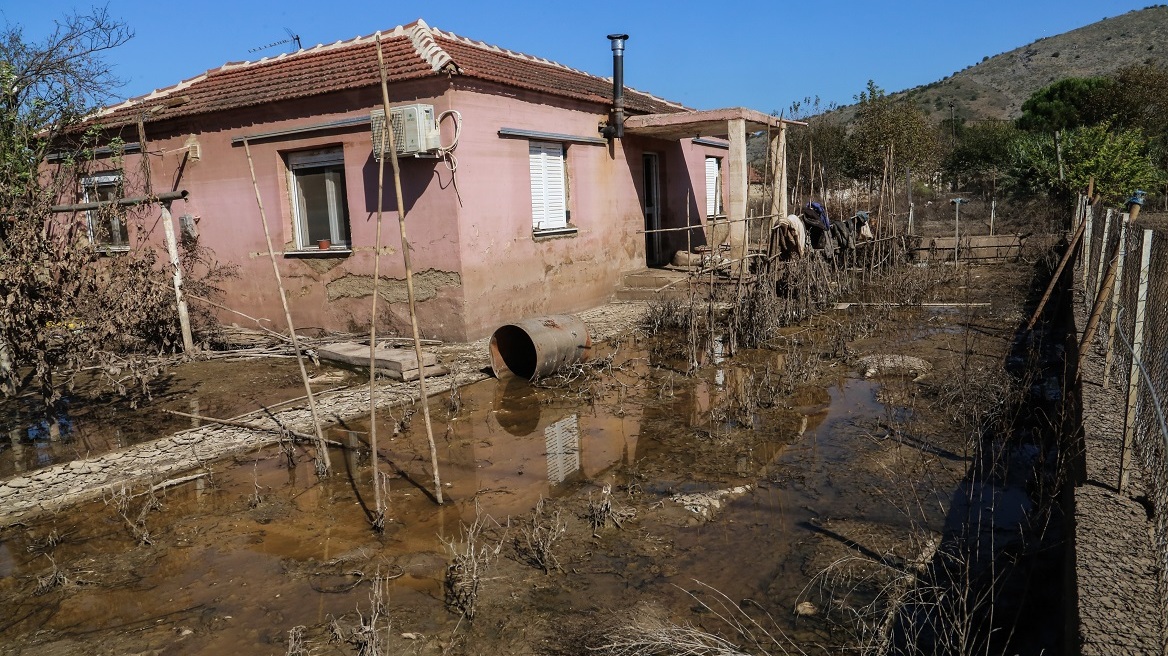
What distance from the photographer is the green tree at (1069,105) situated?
101 feet

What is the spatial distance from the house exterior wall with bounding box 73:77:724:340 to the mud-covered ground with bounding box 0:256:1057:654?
308 cm

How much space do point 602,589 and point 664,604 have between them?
32 centimetres

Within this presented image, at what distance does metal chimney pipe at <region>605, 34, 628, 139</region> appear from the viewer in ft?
41.0

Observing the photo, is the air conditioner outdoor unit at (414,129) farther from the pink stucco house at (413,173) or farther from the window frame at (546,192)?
the window frame at (546,192)

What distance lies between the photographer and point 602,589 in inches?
144

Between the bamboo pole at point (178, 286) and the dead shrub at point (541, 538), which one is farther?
the bamboo pole at point (178, 286)

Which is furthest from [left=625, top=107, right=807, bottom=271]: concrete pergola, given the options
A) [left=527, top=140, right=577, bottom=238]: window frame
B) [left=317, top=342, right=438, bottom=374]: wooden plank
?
[left=317, top=342, right=438, bottom=374]: wooden plank

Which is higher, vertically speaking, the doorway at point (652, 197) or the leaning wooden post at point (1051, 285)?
the doorway at point (652, 197)

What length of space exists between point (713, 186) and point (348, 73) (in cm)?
921

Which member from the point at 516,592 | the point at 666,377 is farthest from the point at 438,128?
the point at 516,592

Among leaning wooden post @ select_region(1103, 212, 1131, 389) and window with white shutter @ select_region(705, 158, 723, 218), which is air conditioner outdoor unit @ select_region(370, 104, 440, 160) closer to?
leaning wooden post @ select_region(1103, 212, 1131, 389)

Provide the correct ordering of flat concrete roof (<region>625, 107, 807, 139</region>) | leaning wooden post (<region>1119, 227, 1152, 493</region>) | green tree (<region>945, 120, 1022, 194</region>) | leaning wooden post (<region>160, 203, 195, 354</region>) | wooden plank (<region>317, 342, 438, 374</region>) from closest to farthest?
leaning wooden post (<region>1119, 227, 1152, 493</region>) < wooden plank (<region>317, 342, 438, 374</region>) < leaning wooden post (<region>160, 203, 195, 354</region>) < flat concrete roof (<region>625, 107, 807, 139</region>) < green tree (<region>945, 120, 1022, 194</region>)

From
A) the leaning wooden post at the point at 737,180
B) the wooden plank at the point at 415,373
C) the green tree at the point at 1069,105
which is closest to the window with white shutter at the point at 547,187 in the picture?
the leaning wooden post at the point at 737,180

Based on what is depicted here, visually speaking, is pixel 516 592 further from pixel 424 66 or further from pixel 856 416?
pixel 424 66
